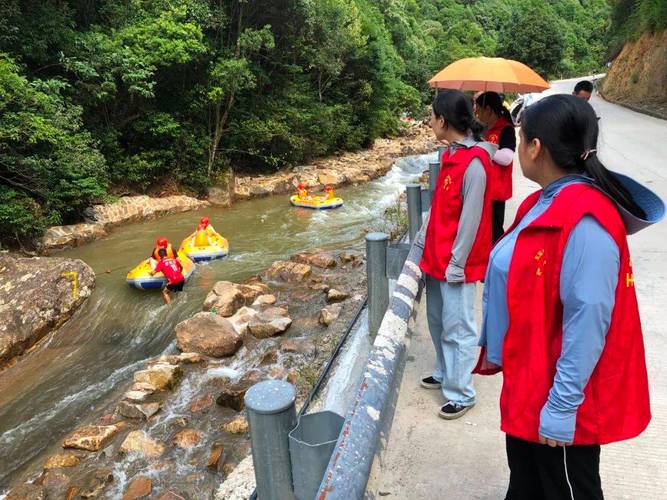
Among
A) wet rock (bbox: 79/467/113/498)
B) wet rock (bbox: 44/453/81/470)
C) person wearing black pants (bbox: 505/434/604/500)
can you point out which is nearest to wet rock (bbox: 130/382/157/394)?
wet rock (bbox: 44/453/81/470)

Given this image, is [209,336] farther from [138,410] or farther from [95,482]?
[95,482]

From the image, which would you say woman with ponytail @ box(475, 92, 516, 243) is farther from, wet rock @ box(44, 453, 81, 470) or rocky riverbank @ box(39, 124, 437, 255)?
rocky riverbank @ box(39, 124, 437, 255)

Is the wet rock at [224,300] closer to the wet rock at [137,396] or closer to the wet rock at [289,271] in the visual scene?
the wet rock at [289,271]

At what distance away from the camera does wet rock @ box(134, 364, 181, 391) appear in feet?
21.9

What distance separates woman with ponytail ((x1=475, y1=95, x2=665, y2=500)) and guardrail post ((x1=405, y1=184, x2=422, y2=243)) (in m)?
2.81

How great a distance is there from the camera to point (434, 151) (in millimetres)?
28609

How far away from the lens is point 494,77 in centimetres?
487

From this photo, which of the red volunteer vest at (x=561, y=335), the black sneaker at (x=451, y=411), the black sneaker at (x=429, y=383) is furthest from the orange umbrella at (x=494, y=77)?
the red volunteer vest at (x=561, y=335)

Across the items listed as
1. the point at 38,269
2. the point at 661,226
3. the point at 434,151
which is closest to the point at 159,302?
the point at 38,269

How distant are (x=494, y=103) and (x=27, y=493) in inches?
233

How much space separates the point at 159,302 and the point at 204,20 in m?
11.2

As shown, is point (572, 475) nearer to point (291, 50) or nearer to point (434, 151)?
point (291, 50)

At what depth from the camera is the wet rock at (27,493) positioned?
4988mm

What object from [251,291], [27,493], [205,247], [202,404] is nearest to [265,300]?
[251,291]
